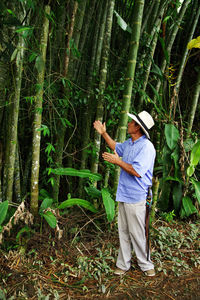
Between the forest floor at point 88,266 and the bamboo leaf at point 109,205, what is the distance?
0.31m

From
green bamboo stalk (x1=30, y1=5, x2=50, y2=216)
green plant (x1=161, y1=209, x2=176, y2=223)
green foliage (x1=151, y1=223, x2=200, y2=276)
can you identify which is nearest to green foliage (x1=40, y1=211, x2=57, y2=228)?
green bamboo stalk (x1=30, y1=5, x2=50, y2=216)

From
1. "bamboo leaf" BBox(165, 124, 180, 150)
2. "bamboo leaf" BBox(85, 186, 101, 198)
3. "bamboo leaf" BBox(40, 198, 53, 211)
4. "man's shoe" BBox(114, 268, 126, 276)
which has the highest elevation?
"bamboo leaf" BBox(165, 124, 180, 150)

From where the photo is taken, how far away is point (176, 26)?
3.80 metres

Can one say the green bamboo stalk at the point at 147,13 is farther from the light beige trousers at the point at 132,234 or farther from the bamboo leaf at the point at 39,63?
the light beige trousers at the point at 132,234

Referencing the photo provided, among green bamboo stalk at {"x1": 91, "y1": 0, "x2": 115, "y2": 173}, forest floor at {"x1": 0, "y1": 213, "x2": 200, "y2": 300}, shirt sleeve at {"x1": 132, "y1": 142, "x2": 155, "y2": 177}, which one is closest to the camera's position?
forest floor at {"x1": 0, "y1": 213, "x2": 200, "y2": 300}

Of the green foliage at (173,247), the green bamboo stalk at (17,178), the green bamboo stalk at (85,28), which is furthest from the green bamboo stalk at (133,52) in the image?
the green foliage at (173,247)

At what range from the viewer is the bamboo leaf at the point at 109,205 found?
8.94ft

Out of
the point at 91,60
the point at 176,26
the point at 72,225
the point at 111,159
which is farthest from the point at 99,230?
the point at 176,26

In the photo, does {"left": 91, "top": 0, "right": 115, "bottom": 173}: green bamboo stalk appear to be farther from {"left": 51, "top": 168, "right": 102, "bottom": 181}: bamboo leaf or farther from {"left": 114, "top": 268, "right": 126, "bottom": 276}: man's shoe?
{"left": 114, "top": 268, "right": 126, "bottom": 276}: man's shoe

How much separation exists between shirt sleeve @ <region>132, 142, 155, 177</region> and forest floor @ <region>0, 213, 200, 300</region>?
0.93 meters

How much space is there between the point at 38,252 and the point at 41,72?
161 centimetres

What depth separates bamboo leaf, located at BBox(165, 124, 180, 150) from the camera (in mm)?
3520

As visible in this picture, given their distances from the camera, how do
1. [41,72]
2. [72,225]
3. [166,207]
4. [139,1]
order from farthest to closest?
[166,207] → [72,225] → [139,1] → [41,72]

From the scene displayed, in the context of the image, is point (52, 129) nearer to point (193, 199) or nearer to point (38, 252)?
point (38, 252)
